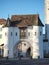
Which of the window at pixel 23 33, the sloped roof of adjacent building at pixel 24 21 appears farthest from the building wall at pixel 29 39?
the sloped roof of adjacent building at pixel 24 21

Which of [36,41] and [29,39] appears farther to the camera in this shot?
[29,39]

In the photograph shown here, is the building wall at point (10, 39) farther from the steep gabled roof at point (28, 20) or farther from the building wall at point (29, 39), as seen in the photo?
the steep gabled roof at point (28, 20)

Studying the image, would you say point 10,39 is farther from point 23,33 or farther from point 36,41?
point 36,41

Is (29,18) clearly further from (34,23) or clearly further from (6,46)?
(6,46)

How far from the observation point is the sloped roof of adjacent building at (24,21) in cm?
8119

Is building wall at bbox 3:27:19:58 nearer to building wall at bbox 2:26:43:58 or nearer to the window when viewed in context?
building wall at bbox 2:26:43:58

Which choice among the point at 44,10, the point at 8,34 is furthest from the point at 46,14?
the point at 8,34

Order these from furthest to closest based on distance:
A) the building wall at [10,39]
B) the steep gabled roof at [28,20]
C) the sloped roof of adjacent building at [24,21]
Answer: the sloped roof of adjacent building at [24,21] < the steep gabled roof at [28,20] < the building wall at [10,39]

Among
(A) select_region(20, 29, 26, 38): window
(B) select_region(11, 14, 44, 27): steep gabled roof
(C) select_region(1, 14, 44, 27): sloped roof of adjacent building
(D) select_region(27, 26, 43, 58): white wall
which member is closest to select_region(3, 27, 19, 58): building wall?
(A) select_region(20, 29, 26, 38): window

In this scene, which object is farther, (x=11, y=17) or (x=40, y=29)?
(x=11, y=17)

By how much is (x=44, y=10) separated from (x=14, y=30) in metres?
20.2

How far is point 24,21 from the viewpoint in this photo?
272 ft

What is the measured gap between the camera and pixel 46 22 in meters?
94.9

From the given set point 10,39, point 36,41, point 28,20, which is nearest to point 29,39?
point 36,41
